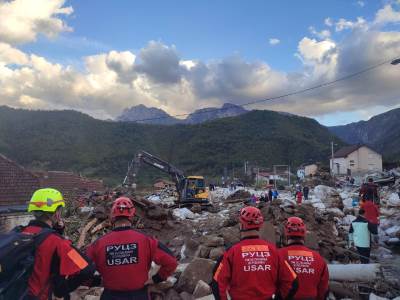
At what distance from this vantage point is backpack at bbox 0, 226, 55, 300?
2805 mm

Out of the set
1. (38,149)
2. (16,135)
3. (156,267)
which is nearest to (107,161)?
(38,149)

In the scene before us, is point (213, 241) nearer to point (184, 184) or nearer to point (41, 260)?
point (41, 260)

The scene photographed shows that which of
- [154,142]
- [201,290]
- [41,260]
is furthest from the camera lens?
[154,142]

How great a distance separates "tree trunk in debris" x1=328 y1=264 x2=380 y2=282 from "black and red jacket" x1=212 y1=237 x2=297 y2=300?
181 inches

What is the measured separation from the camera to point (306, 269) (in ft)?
12.8

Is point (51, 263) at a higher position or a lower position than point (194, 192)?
lower

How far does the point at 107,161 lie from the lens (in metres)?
80.2

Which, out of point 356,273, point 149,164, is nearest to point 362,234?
point 356,273

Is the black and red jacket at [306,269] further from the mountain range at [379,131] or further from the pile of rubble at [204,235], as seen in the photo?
the mountain range at [379,131]

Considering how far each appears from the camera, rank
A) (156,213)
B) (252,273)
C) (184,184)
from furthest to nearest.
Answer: (184,184)
(156,213)
(252,273)

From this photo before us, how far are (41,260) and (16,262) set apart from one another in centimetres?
21

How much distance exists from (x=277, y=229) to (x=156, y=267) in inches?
309

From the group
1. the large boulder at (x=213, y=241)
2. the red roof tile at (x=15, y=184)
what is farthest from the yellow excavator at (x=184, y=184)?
the large boulder at (x=213, y=241)

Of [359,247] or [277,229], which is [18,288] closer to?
[359,247]
